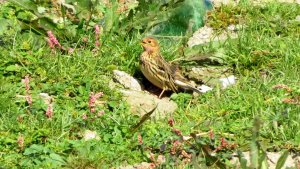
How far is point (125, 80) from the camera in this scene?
26.7ft

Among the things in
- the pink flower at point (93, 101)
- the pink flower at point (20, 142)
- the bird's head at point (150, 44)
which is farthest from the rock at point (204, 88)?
the pink flower at point (20, 142)

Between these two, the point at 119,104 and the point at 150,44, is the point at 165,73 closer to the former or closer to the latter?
the point at 150,44

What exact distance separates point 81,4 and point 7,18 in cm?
86

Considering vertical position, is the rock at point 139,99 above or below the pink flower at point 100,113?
below

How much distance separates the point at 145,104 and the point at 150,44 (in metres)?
0.88

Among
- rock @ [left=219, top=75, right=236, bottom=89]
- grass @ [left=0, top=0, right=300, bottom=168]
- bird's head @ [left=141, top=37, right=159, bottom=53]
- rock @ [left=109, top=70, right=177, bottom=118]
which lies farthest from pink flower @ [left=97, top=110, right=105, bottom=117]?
rock @ [left=219, top=75, right=236, bottom=89]

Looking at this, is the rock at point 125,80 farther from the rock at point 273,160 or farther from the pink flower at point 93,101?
the rock at point 273,160

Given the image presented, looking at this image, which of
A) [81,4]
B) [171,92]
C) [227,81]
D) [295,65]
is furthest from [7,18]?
[295,65]

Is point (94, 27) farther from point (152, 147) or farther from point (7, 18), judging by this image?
point (152, 147)

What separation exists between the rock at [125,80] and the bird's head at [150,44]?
347 millimetres

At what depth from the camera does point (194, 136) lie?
6402 millimetres

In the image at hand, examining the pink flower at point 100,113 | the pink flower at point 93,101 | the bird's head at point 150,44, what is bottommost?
the pink flower at point 100,113

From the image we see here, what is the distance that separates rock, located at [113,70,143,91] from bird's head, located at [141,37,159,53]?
0.35 meters

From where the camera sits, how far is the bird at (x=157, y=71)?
27.0ft
